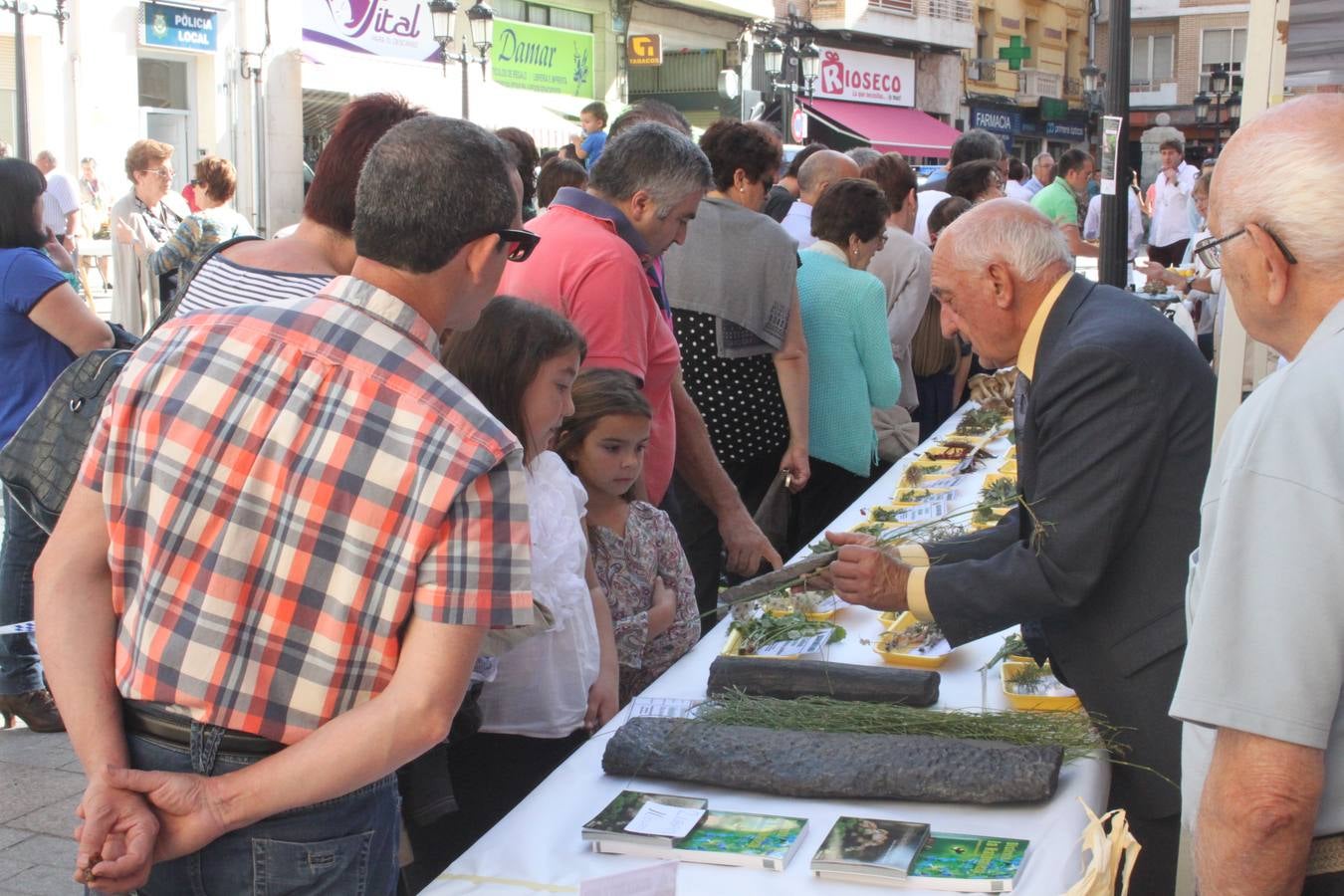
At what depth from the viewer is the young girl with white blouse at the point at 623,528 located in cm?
313

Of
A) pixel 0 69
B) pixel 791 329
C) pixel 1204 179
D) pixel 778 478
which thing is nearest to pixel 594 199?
pixel 791 329

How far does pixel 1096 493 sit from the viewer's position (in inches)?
93.8

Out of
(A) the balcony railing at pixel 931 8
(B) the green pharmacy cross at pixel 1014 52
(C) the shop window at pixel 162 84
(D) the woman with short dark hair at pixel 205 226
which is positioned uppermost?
(A) the balcony railing at pixel 931 8

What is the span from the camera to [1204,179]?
28.4ft

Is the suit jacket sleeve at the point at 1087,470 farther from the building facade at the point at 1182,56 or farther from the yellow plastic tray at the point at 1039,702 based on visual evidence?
the building facade at the point at 1182,56

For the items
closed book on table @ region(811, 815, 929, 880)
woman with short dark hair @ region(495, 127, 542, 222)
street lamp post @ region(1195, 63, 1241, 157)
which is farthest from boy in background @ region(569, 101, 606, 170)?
street lamp post @ region(1195, 63, 1241, 157)

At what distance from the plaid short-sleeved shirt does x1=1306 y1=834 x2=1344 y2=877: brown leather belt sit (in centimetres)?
90

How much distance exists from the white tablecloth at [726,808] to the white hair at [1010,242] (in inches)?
34.6

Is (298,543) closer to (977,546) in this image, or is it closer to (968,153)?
(977,546)

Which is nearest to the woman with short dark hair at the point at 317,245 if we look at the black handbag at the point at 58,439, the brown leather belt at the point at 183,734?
the black handbag at the point at 58,439

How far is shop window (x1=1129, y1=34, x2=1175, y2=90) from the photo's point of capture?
151ft

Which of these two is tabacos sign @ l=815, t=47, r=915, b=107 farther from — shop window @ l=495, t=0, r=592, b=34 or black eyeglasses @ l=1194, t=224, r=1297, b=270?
black eyeglasses @ l=1194, t=224, r=1297, b=270

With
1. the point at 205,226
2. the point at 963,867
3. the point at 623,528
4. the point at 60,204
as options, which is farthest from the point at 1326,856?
the point at 60,204

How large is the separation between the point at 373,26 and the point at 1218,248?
804 inches
